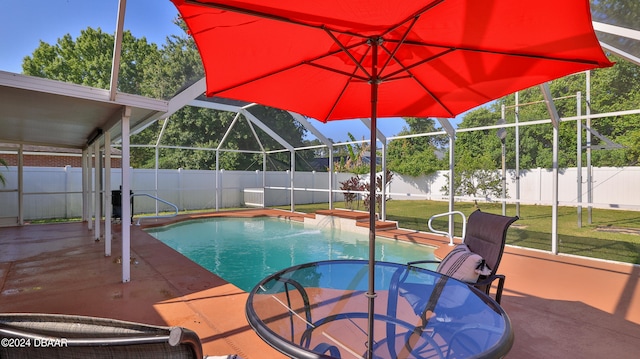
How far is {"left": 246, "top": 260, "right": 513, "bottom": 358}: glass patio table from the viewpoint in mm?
1720

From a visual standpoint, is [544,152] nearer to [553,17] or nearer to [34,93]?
[553,17]

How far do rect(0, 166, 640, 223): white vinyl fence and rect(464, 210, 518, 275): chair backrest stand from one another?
3891 mm

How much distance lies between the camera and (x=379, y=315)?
7.58 ft

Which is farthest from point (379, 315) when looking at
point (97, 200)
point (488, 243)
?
point (97, 200)

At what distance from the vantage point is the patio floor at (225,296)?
2613 mm

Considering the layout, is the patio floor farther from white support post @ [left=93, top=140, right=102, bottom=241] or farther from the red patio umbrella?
the red patio umbrella

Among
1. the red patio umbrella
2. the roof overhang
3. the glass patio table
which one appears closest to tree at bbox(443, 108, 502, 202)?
the red patio umbrella

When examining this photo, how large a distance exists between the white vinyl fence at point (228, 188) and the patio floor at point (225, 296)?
9.50ft

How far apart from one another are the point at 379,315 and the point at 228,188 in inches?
452

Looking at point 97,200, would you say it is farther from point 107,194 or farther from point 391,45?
point 391,45

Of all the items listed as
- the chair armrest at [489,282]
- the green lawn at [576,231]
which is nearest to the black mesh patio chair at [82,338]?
the chair armrest at [489,282]

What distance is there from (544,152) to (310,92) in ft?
58.2

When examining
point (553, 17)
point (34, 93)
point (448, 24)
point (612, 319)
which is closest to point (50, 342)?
point (448, 24)

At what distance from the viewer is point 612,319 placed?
307 cm
